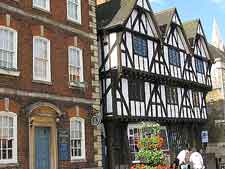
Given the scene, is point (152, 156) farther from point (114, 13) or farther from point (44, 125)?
point (114, 13)

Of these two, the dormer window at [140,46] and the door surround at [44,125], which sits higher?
the dormer window at [140,46]

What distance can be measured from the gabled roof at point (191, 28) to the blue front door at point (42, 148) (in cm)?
1957

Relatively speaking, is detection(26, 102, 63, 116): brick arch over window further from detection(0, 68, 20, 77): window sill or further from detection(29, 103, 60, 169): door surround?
detection(0, 68, 20, 77): window sill

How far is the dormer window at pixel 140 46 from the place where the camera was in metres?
26.0

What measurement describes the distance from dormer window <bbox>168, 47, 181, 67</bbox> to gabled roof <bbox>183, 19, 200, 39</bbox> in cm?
377

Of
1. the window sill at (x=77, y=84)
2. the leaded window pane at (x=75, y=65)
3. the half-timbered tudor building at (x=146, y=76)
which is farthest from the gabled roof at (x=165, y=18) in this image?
the window sill at (x=77, y=84)

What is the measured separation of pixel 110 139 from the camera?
24.5 meters

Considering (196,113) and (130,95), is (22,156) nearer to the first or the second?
(130,95)

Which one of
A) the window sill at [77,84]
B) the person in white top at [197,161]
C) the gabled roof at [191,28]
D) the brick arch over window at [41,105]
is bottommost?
the person in white top at [197,161]

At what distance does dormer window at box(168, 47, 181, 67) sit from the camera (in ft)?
99.0

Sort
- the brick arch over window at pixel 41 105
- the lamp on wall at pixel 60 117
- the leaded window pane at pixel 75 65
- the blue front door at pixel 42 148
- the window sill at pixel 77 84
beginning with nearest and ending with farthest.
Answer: the brick arch over window at pixel 41 105, the blue front door at pixel 42 148, the lamp on wall at pixel 60 117, the window sill at pixel 77 84, the leaded window pane at pixel 75 65

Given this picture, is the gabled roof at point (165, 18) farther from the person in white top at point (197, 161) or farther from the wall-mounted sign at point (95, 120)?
the person in white top at point (197, 161)

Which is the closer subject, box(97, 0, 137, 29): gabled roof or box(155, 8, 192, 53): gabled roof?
box(97, 0, 137, 29): gabled roof

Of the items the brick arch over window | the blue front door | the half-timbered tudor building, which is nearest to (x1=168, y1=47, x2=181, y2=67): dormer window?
the half-timbered tudor building
